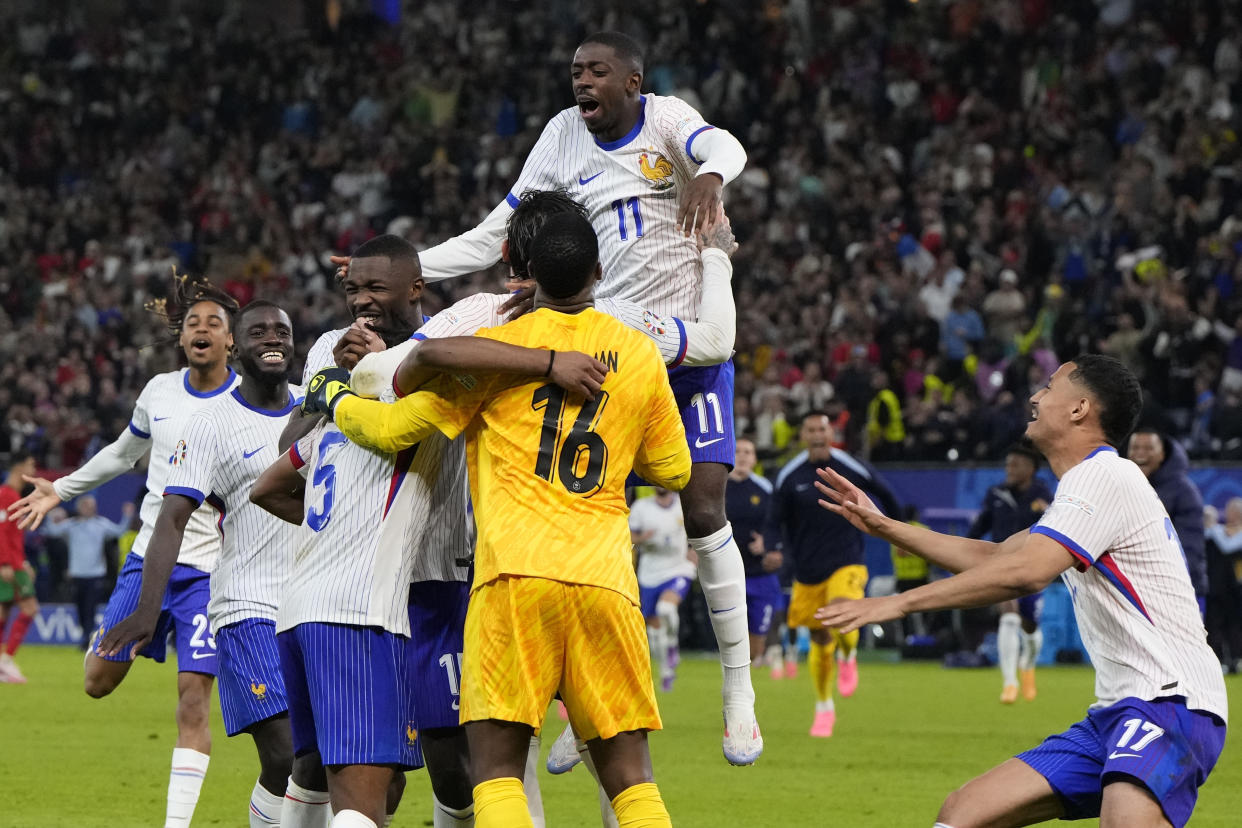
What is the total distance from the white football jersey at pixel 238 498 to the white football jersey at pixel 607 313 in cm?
174

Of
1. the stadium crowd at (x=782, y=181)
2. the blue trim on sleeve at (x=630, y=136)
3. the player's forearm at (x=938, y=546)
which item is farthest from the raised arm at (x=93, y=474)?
the stadium crowd at (x=782, y=181)

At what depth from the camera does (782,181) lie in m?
26.7

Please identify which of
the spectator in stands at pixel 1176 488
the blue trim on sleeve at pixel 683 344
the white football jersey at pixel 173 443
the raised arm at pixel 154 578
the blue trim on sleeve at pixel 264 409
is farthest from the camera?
the spectator in stands at pixel 1176 488

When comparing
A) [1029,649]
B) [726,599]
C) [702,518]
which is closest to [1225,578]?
[1029,649]

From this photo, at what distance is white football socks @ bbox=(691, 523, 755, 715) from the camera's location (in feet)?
24.7

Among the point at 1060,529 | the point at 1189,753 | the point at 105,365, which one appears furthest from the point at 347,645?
the point at 105,365

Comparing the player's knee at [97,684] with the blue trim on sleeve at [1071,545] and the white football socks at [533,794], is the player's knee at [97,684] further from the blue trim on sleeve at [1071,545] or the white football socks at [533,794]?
the blue trim on sleeve at [1071,545]

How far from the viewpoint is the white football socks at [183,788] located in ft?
26.3

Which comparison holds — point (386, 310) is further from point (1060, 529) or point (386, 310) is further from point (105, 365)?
point (105, 365)

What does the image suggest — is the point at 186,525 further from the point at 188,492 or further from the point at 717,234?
the point at 717,234

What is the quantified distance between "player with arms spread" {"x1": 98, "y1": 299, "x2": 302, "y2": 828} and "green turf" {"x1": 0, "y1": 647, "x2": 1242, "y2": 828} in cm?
240

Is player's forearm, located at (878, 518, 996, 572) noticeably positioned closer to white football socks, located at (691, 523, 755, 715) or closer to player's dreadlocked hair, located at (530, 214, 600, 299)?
white football socks, located at (691, 523, 755, 715)

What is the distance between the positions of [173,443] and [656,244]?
2789 millimetres

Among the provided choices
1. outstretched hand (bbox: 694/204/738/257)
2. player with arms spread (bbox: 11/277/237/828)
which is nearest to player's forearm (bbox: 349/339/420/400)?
outstretched hand (bbox: 694/204/738/257)
